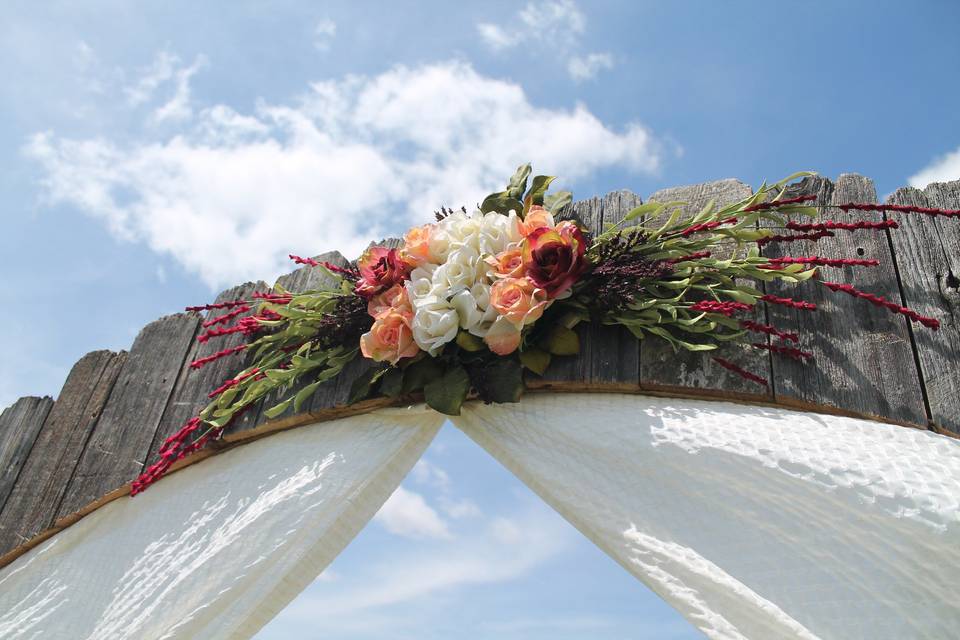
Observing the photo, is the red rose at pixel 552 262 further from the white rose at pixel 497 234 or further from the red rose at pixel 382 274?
the red rose at pixel 382 274

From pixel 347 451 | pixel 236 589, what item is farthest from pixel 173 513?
pixel 347 451

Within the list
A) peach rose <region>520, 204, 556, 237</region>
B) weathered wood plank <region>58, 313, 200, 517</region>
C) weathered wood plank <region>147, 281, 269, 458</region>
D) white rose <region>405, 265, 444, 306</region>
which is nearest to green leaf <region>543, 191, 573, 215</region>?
peach rose <region>520, 204, 556, 237</region>

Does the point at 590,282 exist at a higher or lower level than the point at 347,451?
higher

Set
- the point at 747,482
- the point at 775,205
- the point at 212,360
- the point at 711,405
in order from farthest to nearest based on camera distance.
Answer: the point at 212,360 < the point at 775,205 < the point at 711,405 < the point at 747,482

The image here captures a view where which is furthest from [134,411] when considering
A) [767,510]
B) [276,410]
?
[767,510]

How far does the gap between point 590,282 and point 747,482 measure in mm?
423

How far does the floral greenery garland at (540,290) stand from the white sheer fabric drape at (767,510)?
0.13m

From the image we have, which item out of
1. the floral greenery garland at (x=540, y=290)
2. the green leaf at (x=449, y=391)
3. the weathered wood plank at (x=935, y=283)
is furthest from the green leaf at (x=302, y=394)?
the weathered wood plank at (x=935, y=283)

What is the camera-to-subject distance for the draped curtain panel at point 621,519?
1.08 meters

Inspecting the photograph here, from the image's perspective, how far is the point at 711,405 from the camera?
1.29m

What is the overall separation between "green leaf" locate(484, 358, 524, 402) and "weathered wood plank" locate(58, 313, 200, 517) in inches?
31.7

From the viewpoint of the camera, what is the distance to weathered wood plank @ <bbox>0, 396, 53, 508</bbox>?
6.13ft

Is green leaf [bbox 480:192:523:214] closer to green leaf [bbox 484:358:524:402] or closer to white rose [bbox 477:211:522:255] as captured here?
white rose [bbox 477:211:522:255]

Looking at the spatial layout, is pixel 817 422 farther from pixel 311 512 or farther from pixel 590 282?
pixel 311 512
